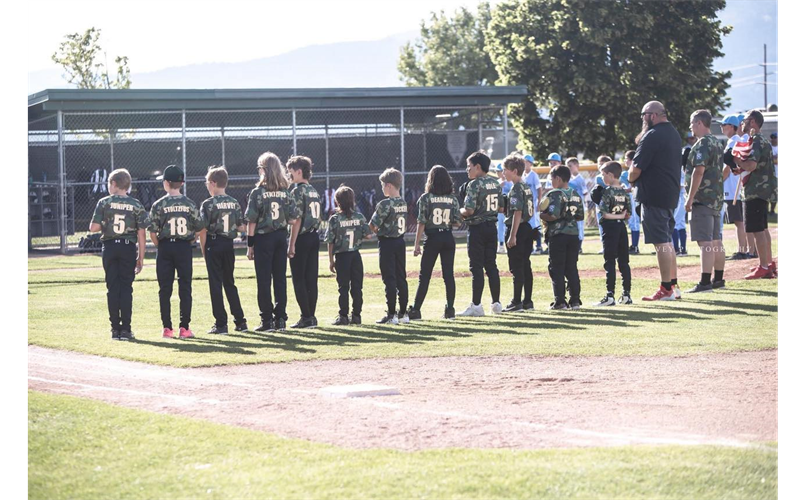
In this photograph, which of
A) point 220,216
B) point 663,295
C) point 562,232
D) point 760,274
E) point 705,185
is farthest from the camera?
point 760,274

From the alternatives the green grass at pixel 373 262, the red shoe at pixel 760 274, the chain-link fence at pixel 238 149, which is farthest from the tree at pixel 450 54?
the red shoe at pixel 760 274

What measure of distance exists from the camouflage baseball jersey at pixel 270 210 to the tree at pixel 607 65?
27.9 m

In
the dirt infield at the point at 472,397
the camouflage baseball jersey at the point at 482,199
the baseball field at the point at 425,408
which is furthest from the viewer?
the camouflage baseball jersey at the point at 482,199

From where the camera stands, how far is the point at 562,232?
40.5ft

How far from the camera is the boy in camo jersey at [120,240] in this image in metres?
10.4

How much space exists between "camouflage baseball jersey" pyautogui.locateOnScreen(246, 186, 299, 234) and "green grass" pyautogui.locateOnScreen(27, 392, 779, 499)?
492 centimetres

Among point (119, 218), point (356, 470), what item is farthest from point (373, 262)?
point (356, 470)

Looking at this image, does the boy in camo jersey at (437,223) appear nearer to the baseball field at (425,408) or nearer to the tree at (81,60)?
the baseball field at (425,408)

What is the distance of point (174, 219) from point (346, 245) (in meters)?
1.95

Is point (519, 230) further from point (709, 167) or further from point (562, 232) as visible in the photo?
point (709, 167)

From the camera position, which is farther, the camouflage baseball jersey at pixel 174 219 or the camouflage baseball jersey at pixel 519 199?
the camouflage baseball jersey at pixel 519 199

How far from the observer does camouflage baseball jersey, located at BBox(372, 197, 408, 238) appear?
11.4m
